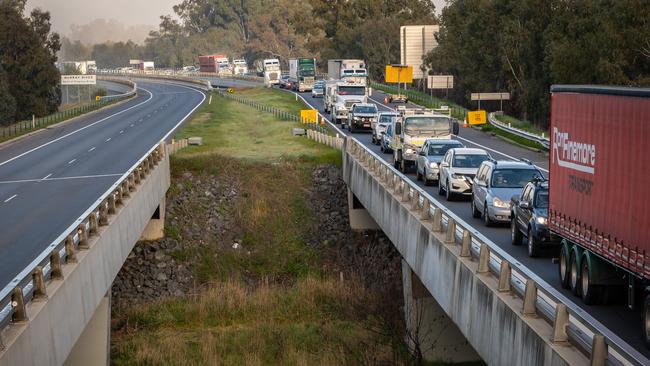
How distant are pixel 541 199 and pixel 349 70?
67084 millimetres

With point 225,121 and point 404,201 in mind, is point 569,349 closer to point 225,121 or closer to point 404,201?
point 404,201

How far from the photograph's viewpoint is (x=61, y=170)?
46781 mm

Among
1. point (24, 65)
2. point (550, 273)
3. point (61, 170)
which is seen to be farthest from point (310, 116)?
point (550, 273)

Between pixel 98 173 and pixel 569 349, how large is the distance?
35037 millimetres

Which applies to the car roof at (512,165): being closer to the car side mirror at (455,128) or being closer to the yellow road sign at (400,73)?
the car side mirror at (455,128)

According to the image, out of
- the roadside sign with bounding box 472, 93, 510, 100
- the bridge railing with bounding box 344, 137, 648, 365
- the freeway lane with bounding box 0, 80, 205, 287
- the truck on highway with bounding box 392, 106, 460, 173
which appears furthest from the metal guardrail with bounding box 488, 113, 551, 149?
the bridge railing with bounding box 344, 137, 648, 365

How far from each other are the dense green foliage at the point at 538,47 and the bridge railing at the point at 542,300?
1591 inches

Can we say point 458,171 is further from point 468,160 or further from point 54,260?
point 54,260

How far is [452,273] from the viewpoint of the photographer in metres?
18.6

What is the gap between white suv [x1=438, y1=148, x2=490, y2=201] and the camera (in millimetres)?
31969

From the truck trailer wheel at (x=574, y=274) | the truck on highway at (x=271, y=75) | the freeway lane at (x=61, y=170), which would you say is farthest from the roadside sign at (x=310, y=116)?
the truck on highway at (x=271, y=75)

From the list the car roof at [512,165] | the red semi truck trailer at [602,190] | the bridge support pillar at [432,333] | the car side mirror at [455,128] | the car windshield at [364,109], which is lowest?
the bridge support pillar at [432,333]

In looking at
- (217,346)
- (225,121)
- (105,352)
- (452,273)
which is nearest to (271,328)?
(217,346)

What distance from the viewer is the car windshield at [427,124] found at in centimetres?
4319
